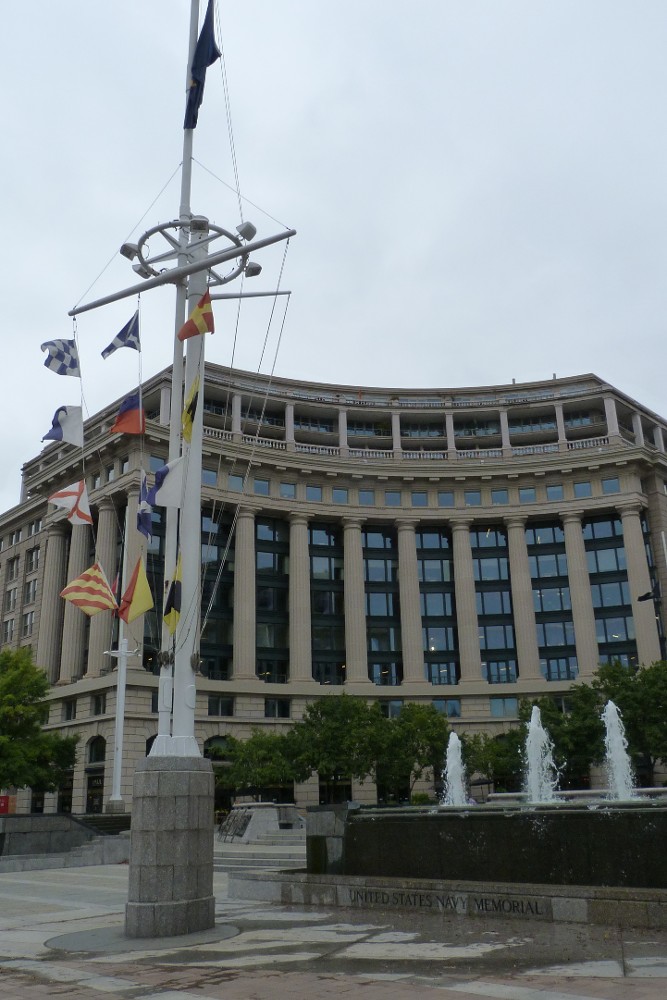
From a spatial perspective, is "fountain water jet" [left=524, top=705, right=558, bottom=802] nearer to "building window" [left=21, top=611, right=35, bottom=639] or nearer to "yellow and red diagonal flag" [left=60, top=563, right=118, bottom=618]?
"yellow and red diagonal flag" [left=60, top=563, right=118, bottom=618]

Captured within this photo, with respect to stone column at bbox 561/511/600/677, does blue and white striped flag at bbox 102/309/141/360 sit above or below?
below

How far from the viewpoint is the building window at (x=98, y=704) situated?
213 feet

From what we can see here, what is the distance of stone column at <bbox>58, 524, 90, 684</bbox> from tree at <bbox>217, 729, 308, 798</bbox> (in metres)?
17.4

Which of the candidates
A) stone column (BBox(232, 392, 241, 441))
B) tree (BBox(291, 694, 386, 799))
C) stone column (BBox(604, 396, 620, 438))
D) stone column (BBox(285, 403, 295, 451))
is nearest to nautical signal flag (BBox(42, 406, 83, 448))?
tree (BBox(291, 694, 386, 799))

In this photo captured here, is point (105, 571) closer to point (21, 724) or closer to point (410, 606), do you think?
point (21, 724)

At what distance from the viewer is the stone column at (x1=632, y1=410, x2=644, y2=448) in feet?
268

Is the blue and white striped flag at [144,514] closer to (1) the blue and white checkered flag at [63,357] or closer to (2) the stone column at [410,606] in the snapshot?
(1) the blue and white checkered flag at [63,357]

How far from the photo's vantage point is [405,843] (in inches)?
617

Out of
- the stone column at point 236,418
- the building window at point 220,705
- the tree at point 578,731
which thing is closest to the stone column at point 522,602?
the tree at point 578,731

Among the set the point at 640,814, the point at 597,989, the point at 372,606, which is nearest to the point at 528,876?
the point at 640,814

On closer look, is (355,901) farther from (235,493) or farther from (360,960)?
(235,493)

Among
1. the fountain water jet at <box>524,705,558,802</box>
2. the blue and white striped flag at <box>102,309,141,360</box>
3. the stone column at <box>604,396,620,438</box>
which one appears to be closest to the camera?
the blue and white striped flag at <box>102,309,141,360</box>

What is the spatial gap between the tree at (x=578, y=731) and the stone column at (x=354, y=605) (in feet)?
56.4

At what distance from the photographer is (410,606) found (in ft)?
250
